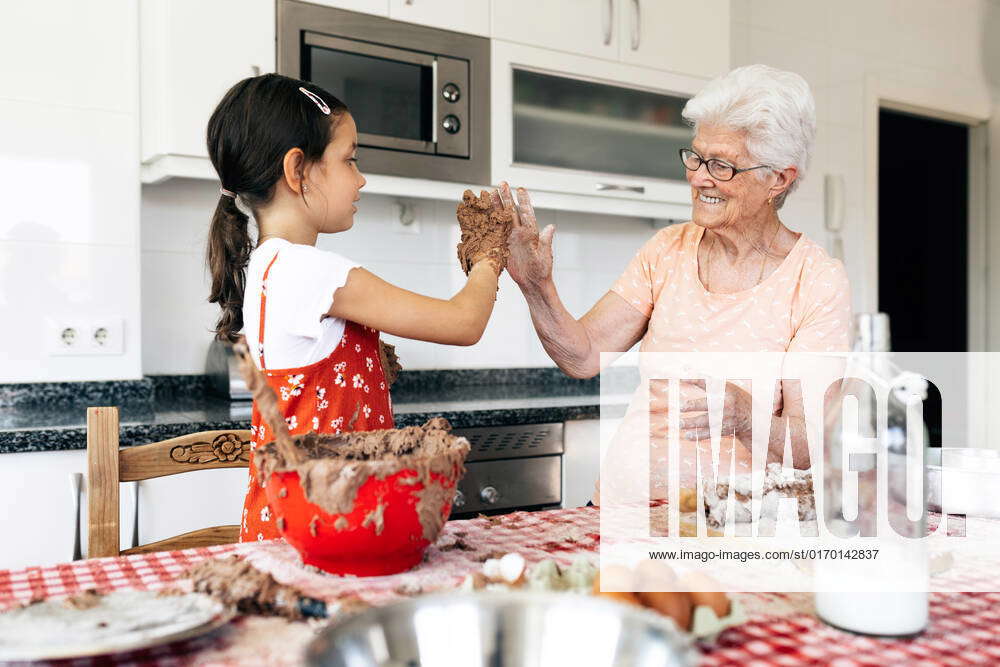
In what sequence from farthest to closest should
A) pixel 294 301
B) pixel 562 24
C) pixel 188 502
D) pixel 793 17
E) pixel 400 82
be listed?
pixel 793 17 < pixel 562 24 < pixel 400 82 < pixel 188 502 < pixel 294 301

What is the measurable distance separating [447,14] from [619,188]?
2.31 ft

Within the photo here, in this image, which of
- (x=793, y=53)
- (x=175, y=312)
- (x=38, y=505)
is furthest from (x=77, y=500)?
(x=793, y=53)

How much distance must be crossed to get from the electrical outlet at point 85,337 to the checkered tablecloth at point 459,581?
1250mm

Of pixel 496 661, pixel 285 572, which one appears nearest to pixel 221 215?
pixel 285 572

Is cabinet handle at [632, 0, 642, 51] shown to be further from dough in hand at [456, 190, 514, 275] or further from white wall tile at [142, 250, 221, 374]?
dough in hand at [456, 190, 514, 275]

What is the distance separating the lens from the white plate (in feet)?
2.01

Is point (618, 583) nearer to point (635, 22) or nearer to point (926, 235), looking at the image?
point (635, 22)

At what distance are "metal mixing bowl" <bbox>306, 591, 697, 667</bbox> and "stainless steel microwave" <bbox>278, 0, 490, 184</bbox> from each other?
1.68 m

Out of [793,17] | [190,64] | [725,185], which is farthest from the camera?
[793,17]

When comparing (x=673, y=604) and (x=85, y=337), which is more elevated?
(x=85, y=337)

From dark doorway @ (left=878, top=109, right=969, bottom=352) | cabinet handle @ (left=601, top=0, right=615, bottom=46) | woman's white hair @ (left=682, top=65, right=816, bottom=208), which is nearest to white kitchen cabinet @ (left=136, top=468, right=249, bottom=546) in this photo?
woman's white hair @ (left=682, top=65, right=816, bottom=208)

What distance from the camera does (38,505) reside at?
168 centimetres

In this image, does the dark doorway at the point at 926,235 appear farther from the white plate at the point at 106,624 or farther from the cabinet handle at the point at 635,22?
the white plate at the point at 106,624

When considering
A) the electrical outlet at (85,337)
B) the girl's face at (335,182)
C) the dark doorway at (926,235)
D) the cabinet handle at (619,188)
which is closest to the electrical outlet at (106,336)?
the electrical outlet at (85,337)
